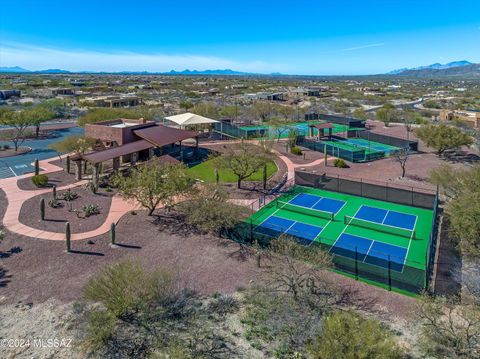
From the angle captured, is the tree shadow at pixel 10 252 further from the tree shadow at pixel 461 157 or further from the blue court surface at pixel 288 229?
the tree shadow at pixel 461 157

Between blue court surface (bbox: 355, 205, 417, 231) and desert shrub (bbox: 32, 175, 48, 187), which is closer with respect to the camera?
blue court surface (bbox: 355, 205, 417, 231)

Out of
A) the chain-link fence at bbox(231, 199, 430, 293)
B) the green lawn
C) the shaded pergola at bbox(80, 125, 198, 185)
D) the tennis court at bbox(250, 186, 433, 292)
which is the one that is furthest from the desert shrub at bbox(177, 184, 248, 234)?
the shaded pergola at bbox(80, 125, 198, 185)

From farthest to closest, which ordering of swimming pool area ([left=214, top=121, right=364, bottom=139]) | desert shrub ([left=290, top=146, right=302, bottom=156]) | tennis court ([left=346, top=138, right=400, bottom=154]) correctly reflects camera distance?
swimming pool area ([left=214, top=121, right=364, bottom=139]) < tennis court ([left=346, top=138, right=400, bottom=154]) < desert shrub ([left=290, top=146, right=302, bottom=156])

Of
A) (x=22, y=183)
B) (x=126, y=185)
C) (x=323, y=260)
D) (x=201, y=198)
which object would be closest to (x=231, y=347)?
(x=323, y=260)

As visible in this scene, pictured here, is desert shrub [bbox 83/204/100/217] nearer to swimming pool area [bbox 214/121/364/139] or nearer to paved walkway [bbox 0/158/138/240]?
paved walkway [bbox 0/158/138/240]

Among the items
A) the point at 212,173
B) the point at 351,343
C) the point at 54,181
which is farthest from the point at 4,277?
the point at 212,173

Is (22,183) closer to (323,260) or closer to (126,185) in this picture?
(126,185)

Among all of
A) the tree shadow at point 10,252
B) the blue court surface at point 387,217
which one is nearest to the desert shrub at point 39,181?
the tree shadow at point 10,252
